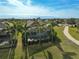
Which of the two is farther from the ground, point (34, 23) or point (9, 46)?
point (34, 23)

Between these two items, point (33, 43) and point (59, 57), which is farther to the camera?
point (33, 43)

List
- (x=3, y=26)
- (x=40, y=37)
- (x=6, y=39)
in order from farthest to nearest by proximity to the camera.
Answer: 1. (x=3, y=26)
2. (x=40, y=37)
3. (x=6, y=39)

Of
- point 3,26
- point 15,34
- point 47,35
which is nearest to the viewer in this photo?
point 47,35

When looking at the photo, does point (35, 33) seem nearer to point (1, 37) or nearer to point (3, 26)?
point (1, 37)

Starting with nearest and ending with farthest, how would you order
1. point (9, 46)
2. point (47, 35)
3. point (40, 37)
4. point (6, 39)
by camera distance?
1. point (9, 46)
2. point (6, 39)
3. point (40, 37)
4. point (47, 35)

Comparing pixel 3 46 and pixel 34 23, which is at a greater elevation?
pixel 34 23

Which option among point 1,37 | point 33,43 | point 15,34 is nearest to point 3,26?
point 15,34

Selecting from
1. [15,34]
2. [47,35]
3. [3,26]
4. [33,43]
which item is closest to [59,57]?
[33,43]

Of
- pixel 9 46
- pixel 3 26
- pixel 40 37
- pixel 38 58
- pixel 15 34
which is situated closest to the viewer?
pixel 38 58

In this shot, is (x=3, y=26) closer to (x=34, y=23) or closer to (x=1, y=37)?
(x=34, y=23)
